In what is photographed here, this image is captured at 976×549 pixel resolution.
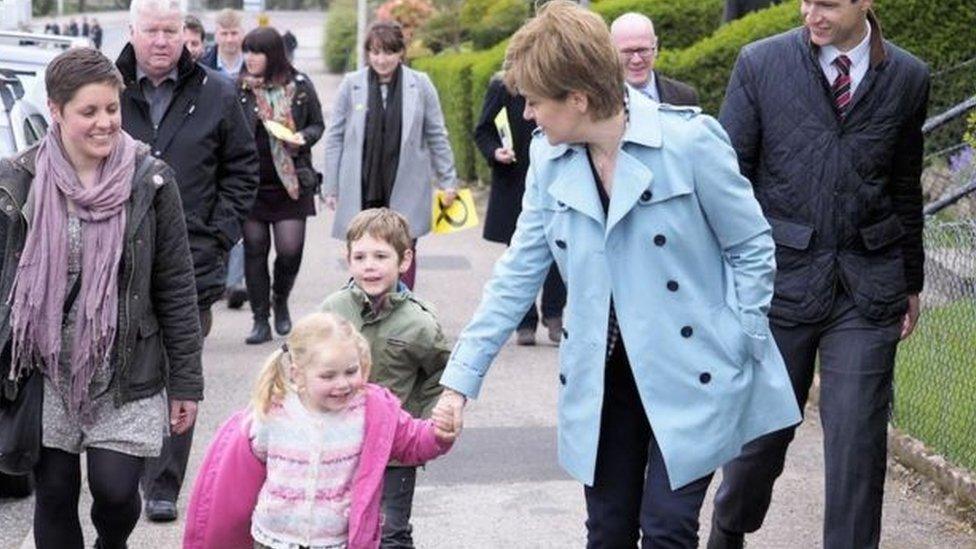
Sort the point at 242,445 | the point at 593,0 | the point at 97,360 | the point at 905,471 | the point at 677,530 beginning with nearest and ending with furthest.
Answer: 1. the point at 677,530
2. the point at 242,445
3. the point at 97,360
4. the point at 905,471
5. the point at 593,0

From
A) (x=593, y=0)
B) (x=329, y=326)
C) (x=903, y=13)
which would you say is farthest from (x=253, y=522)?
(x=593, y=0)

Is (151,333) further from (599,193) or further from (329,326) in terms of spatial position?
(599,193)

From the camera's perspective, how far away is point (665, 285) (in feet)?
15.0

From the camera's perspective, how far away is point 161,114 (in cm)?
698

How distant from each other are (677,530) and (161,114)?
3.16 metres

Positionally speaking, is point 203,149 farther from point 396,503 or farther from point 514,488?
point 514,488

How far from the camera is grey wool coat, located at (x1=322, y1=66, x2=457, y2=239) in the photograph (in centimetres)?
1042

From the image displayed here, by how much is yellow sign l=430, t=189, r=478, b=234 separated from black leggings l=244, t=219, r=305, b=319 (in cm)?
100

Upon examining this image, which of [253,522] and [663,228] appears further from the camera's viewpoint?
[253,522]

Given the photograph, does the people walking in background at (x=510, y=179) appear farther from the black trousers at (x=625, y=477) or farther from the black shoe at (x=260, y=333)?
the black trousers at (x=625, y=477)

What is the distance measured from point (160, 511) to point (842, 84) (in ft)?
10.2

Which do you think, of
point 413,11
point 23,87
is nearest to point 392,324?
point 23,87

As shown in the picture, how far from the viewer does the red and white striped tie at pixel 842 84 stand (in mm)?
5535

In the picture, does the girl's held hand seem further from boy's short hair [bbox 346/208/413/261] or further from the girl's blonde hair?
boy's short hair [bbox 346/208/413/261]
